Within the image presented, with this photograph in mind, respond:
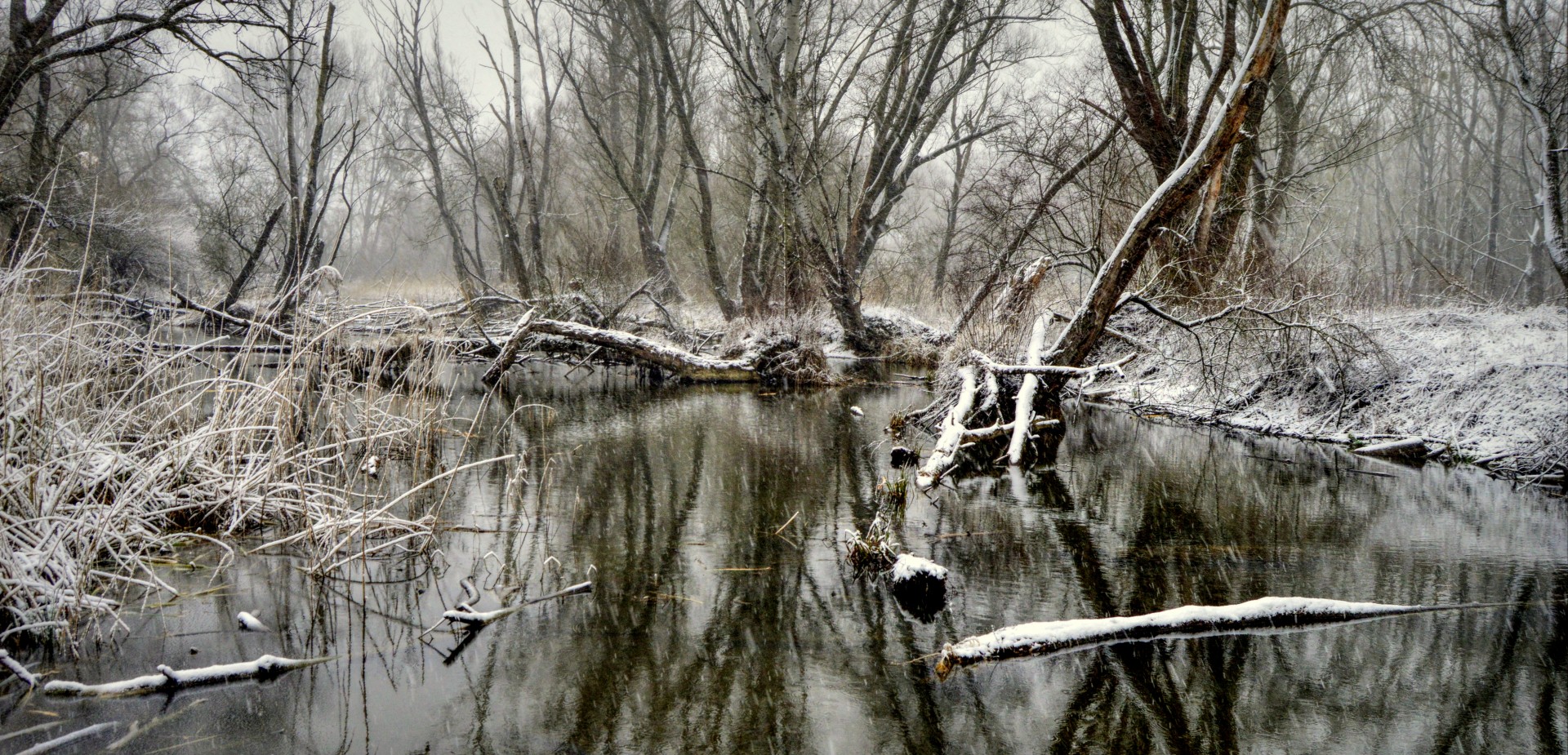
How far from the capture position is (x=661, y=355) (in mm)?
11430

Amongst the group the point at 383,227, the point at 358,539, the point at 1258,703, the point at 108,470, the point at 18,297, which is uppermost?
the point at 383,227

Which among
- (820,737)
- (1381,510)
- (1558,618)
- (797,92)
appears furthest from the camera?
(797,92)

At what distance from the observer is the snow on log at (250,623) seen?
10.8ft

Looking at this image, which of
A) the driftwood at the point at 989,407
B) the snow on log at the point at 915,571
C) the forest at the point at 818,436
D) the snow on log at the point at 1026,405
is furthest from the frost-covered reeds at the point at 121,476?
the snow on log at the point at 1026,405

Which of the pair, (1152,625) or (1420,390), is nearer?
(1152,625)

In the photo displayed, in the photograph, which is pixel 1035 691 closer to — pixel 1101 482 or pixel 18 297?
pixel 1101 482

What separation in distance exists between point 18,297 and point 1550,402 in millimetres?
9546

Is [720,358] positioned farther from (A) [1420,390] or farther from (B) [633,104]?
(B) [633,104]

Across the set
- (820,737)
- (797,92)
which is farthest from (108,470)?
(797,92)

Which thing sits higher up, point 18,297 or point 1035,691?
point 18,297

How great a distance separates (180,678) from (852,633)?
225 centimetres

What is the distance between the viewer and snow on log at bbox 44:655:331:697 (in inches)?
106

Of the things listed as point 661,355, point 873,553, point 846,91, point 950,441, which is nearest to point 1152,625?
point 873,553

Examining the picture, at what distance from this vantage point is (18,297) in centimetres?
404
